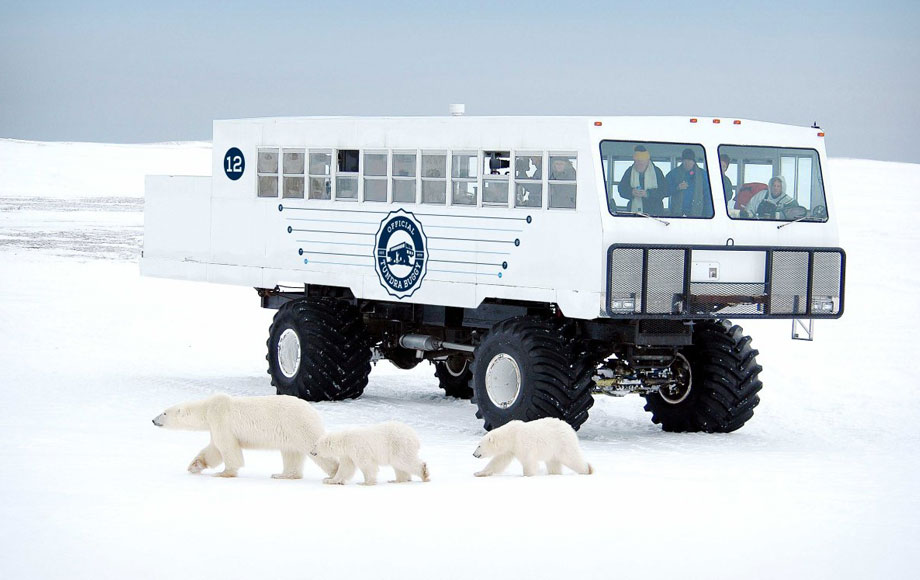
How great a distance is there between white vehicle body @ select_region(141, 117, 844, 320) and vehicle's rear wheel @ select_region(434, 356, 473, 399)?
2.14 m

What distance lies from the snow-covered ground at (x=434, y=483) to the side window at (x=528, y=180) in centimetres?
241

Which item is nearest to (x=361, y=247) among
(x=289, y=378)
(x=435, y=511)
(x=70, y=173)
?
(x=289, y=378)

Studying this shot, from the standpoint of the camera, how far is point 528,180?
15.1m

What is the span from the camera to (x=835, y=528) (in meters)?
10.3

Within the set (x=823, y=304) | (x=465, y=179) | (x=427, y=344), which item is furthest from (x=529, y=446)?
(x=427, y=344)

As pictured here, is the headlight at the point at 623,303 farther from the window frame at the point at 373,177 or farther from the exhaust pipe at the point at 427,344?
the window frame at the point at 373,177

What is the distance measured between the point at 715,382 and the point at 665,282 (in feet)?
5.55

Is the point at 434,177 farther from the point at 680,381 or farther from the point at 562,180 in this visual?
the point at 680,381

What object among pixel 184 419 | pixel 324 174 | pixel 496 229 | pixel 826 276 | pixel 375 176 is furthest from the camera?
pixel 324 174

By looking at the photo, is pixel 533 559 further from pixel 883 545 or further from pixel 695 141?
pixel 695 141

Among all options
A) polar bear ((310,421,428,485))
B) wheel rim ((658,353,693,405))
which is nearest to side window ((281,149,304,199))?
wheel rim ((658,353,693,405))

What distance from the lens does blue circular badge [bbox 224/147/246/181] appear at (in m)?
18.5

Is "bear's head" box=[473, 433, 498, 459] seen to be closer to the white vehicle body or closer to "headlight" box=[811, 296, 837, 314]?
the white vehicle body

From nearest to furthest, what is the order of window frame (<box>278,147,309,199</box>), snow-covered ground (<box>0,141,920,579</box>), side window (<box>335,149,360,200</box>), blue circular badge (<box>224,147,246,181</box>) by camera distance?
snow-covered ground (<box>0,141,920,579</box>), side window (<box>335,149,360,200</box>), window frame (<box>278,147,309,199</box>), blue circular badge (<box>224,147,246,181</box>)
